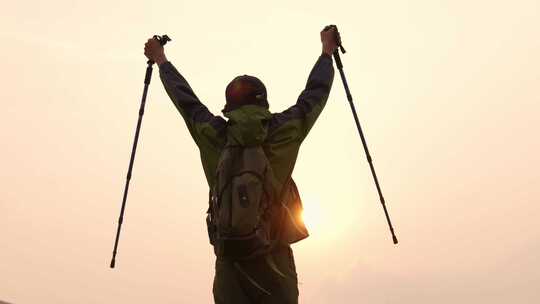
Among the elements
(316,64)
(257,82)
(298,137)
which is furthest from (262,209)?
(316,64)

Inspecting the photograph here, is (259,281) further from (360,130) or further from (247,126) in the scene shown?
(360,130)

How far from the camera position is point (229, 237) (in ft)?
16.7

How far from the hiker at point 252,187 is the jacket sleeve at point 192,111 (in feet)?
0.03

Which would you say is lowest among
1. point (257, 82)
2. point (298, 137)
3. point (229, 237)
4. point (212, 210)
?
point (229, 237)

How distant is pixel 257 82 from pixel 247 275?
194cm

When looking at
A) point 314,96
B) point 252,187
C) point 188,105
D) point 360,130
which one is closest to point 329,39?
point 314,96

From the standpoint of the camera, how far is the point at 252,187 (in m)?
5.09

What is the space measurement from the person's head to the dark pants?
1.51 m

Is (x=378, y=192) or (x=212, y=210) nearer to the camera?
(x=212, y=210)

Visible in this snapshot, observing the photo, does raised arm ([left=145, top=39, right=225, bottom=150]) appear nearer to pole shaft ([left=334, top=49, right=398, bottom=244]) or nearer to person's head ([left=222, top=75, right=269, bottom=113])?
person's head ([left=222, top=75, right=269, bottom=113])

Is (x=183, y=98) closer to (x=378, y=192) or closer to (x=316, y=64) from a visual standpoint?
(x=316, y=64)

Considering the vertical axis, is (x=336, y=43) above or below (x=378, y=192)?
above

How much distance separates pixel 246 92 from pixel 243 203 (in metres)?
1.30

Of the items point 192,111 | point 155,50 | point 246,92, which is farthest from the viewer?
point 155,50
